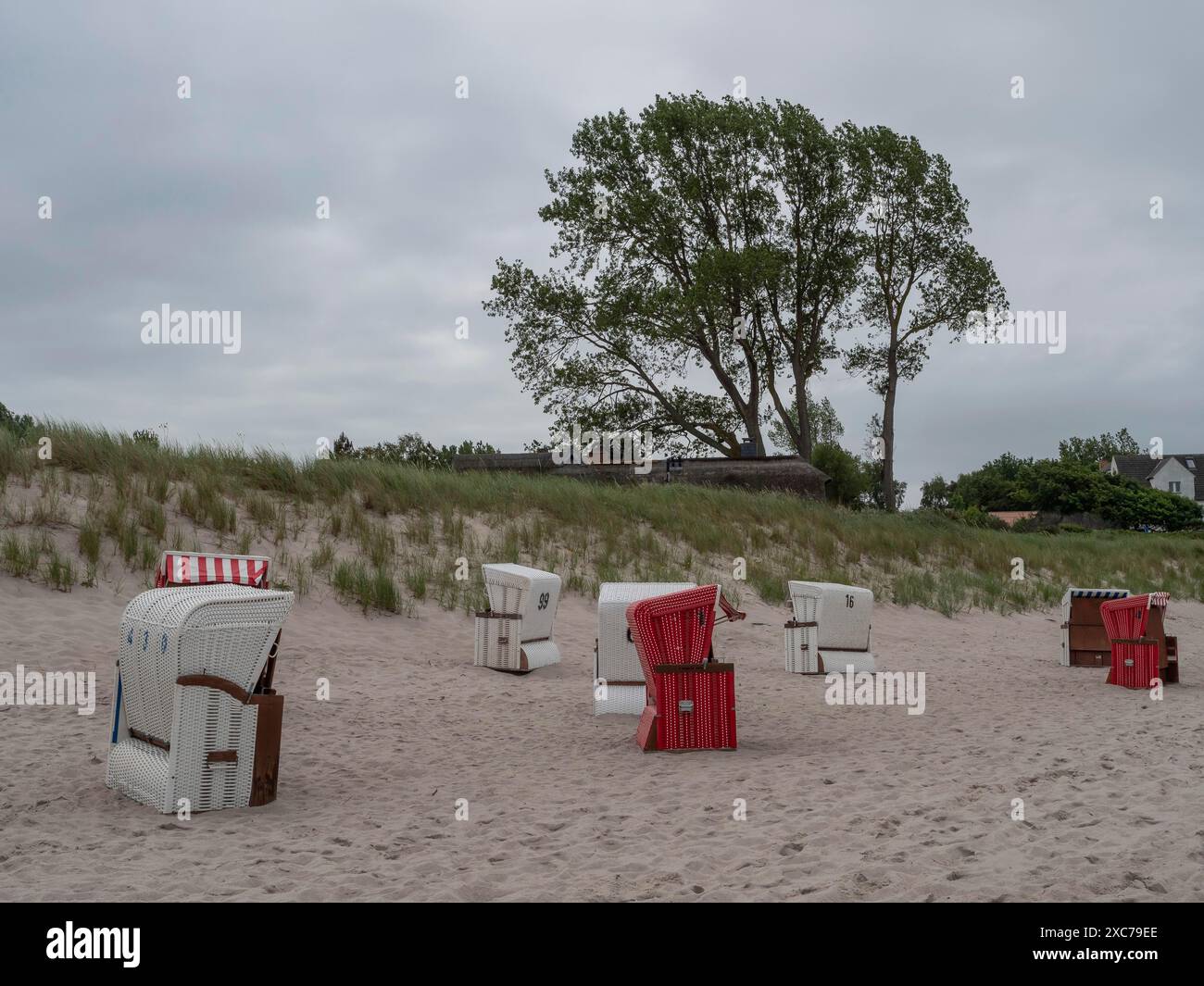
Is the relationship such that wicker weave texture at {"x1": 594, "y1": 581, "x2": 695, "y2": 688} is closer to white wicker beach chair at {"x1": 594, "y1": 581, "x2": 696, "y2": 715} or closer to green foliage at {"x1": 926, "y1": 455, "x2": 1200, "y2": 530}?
white wicker beach chair at {"x1": 594, "y1": 581, "x2": 696, "y2": 715}

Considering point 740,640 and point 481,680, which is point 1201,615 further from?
point 481,680

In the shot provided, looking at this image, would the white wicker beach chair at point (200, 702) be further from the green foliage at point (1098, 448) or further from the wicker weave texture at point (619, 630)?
the green foliage at point (1098, 448)

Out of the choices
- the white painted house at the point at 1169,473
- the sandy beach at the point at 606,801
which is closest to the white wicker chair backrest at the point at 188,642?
the sandy beach at the point at 606,801

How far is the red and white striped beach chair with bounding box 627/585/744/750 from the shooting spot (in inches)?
321

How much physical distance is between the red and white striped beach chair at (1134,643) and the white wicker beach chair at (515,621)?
257 inches

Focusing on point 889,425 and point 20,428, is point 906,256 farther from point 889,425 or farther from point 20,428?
point 20,428

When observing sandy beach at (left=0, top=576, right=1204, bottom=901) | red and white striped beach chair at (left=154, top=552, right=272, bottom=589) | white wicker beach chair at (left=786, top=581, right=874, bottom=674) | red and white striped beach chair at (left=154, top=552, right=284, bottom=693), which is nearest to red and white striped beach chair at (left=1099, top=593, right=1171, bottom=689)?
sandy beach at (left=0, top=576, right=1204, bottom=901)

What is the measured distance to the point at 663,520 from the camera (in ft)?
74.1

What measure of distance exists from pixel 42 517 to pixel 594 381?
23598 millimetres

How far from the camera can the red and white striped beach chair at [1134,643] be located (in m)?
11.6

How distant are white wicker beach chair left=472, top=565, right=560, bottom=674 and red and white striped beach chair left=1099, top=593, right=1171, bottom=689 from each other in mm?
6523

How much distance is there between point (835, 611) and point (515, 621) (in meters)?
4.11

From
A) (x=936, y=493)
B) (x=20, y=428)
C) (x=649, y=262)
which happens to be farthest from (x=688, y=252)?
(x=936, y=493)

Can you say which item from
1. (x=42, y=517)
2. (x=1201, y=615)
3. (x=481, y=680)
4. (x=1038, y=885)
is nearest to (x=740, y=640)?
(x=481, y=680)
